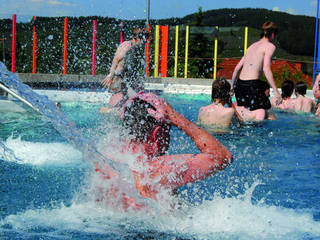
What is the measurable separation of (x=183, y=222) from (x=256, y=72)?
5303 millimetres

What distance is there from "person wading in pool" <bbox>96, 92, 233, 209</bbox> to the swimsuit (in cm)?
531

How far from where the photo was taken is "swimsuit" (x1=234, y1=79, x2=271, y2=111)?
7.54 m

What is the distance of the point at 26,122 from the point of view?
6793mm

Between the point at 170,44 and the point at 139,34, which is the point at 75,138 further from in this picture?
the point at 170,44

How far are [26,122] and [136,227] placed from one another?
15.1ft

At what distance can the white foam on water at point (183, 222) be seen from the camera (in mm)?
2584

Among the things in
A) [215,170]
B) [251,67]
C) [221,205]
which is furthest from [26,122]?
[215,170]

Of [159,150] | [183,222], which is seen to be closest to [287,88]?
[183,222]

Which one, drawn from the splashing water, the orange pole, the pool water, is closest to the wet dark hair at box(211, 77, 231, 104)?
the pool water

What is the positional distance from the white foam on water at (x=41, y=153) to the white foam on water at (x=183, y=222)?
5.08 feet

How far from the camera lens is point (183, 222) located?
8.76 ft

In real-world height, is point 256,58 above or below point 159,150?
above

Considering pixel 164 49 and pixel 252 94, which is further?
pixel 164 49

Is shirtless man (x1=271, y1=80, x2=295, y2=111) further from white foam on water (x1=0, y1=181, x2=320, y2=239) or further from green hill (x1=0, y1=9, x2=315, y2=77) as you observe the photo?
green hill (x1=0, y1=9, x2=315, y2=77)
